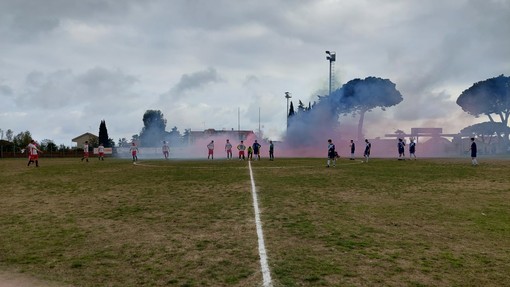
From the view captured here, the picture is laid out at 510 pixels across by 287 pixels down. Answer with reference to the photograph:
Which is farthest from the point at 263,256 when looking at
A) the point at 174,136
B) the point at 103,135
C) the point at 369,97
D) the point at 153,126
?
the point at 153,126

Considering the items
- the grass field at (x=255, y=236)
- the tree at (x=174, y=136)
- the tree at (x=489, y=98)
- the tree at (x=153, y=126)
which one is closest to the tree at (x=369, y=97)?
the tree at (x=489, y=98)

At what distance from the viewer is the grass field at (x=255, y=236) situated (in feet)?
20.0

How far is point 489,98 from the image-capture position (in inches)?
2849

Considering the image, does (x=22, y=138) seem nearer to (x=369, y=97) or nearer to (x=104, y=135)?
(x=104, y=135)

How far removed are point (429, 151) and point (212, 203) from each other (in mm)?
65645

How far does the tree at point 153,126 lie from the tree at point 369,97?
162 feet

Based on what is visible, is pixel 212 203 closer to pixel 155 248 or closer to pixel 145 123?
pixel 155 248

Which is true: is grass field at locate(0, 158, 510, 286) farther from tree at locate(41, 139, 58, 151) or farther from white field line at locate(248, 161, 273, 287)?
tree at locate(41, 139, 58, 151)

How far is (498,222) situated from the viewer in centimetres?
977

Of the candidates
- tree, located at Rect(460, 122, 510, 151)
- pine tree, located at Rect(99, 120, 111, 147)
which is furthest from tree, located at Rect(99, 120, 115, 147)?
tree, located at Rect(460, 122, 510, 151)

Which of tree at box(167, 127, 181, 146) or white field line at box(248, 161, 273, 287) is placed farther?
tree at box(167, 127, 181, 146)

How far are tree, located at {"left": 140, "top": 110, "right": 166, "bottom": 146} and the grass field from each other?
299 ft

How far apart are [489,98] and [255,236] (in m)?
77.4

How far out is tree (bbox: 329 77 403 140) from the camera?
7406cm
